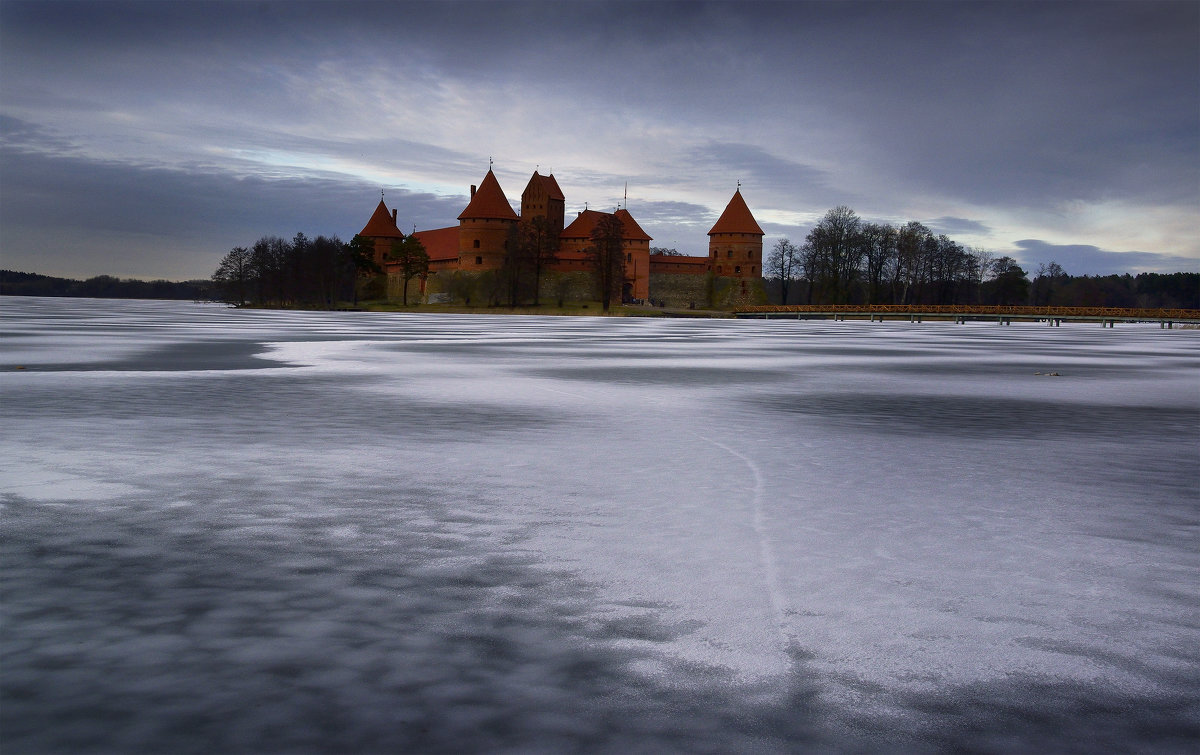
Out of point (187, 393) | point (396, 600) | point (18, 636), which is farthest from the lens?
point (187, 393)

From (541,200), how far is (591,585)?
351 feet

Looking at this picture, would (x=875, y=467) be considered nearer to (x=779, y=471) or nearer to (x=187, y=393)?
(x=779, y=471)

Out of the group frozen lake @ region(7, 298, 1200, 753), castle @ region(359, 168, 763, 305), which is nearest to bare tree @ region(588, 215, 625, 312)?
castle @ region(359, 168, 763, 305)

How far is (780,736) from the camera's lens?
258 centimetres

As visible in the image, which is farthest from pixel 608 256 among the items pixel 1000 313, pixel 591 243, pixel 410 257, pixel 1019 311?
pixel 1019 311

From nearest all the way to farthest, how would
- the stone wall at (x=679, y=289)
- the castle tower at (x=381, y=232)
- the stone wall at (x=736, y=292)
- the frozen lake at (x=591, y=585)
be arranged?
1. the frozen lake at (x=591, y=585)
2. the stone wall at (x=736, y=292)
3. the stone wall at (x=679, y=289)
4. the castle tower at (x=381, y=232)

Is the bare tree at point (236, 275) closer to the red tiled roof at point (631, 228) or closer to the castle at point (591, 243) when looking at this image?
the castle at point (591, 243)

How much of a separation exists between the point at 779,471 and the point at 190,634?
14.3ft

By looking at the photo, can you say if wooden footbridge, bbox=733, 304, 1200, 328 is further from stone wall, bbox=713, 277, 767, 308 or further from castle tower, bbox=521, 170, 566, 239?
castle tower, bbox=521, 170, 566, 239

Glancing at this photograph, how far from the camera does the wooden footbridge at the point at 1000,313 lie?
226 ft

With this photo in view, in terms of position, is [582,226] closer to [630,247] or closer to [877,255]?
[630,247]

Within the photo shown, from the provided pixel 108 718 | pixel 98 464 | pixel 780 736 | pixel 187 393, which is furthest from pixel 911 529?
pixel 187 393

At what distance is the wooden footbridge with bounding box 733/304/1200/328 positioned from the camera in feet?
226

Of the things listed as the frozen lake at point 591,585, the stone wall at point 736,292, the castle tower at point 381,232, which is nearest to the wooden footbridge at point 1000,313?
the stone wall at point 736,292
